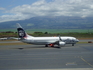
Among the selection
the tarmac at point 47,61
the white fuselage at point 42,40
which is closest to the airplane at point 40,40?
the white fuselage at point 42,40

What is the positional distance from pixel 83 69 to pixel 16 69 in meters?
7.33

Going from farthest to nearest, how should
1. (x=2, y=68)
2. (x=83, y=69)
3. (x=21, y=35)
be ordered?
(x=21, y=35) < (x=2, y=68) < (x=83, y=69)

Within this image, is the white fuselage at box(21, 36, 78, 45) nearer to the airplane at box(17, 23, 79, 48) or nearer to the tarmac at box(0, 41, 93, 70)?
the airplane at box(17, 23, 79, 48)

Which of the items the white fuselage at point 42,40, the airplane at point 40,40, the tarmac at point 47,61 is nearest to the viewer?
the tarmac at point 47,61

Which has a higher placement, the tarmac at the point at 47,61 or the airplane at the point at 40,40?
the airplane at the point at 40,40

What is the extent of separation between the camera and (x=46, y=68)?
756 inches

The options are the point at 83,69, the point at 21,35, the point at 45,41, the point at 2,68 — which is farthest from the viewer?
the point at 45,41

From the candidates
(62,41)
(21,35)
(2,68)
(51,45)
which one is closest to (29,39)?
(21,35)

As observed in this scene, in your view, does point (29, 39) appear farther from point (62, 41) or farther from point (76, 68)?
point (76, 68)

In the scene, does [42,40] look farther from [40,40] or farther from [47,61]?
[47,61]

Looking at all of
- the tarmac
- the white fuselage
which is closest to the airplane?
the white fuselage

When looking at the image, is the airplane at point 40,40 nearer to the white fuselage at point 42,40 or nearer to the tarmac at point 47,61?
the white fuselage at point 42,40

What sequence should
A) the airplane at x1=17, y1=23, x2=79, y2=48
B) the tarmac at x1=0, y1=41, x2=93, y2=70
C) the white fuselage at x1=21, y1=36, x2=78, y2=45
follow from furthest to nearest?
1. the white fuselage at x1=21, y1=36, x2=78, y2=45
2. the airplane at x1=17, y1=23, x2=79, y2=48
3. the tarmac at x1=0, y1=41, x2=93, y2=70

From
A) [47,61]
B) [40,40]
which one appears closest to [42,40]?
[40,40]
